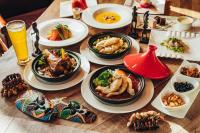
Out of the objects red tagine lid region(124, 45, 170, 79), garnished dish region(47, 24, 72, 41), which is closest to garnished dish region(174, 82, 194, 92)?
red tagine lid region(124, 45, 170, 79)

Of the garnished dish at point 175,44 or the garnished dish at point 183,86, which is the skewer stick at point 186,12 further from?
the garnished dish at point 183,86

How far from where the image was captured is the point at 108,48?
1.82 meters

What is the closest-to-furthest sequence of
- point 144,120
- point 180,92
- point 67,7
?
point 144,120 < point 180,92 < point 67,7

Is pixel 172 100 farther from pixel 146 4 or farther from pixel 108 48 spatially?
pixel 146 4

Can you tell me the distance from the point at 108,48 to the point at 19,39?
498 mm

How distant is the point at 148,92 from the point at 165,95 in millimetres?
91

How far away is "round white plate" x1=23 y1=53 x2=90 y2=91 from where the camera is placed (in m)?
1.63

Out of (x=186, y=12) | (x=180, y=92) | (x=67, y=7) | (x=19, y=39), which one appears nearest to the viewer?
(x=180, y=92)

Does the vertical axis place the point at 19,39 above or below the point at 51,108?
above

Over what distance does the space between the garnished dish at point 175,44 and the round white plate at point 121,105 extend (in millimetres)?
354

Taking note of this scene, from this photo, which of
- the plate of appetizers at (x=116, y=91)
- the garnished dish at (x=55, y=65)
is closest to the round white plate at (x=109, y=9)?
the garnished dish at (x=55, y=65)

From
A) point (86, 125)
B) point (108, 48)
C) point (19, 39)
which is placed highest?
point (19, 39)

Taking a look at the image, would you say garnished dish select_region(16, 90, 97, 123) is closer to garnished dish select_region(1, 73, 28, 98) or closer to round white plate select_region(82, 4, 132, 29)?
garnished dish select_region(1, 73, 28, 98)

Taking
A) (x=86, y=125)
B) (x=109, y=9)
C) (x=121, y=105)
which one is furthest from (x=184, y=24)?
(x=86, y=125)
